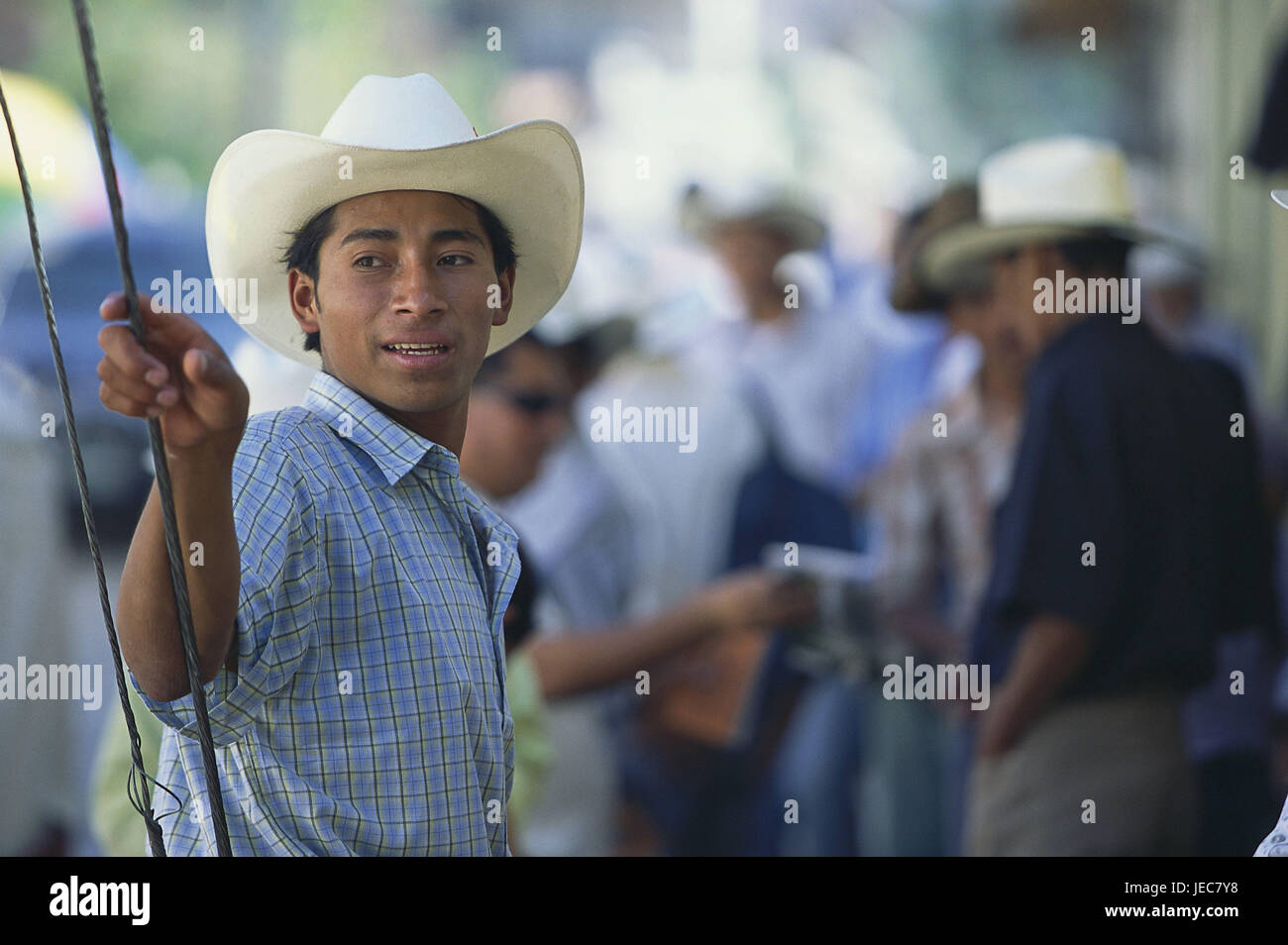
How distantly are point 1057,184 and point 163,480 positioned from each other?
3.25m

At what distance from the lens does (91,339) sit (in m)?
3.81

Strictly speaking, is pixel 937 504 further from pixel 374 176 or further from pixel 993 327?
pixel 374 176

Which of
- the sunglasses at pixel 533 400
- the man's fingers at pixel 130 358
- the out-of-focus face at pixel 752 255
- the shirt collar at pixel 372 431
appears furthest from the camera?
the out-of-focus face at pixel 752 255

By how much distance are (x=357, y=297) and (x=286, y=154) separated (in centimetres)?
21

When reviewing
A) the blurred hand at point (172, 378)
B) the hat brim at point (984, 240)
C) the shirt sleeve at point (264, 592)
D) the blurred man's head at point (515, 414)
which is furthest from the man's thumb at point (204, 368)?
the hat brim at point (984, 240)

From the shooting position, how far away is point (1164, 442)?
3812 mm

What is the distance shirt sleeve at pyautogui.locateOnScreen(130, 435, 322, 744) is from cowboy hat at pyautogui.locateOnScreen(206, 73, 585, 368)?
34cm

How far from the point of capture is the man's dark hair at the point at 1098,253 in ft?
13.1

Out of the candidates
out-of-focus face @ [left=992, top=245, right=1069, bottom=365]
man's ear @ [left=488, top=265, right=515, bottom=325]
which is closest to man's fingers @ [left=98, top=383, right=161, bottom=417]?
man's ear @ [left=488, top=265, right=515, bottom=325]

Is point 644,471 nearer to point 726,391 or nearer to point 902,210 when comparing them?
point 726,391

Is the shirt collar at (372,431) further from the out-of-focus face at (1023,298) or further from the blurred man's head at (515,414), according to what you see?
the out-of-focus face at (1023,298)

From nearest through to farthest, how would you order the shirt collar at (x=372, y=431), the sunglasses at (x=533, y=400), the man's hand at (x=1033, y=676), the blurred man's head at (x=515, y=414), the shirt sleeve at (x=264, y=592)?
the shirt sleeve at (x=264, y=592) < the shirt collar at (x=372, y=431) < the man's hand at (x=1033, y=676) < the blurred man's head at (x=515, y=414) < the sunglasses at (x=533, y=400)

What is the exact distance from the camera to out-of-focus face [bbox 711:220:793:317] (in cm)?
410
